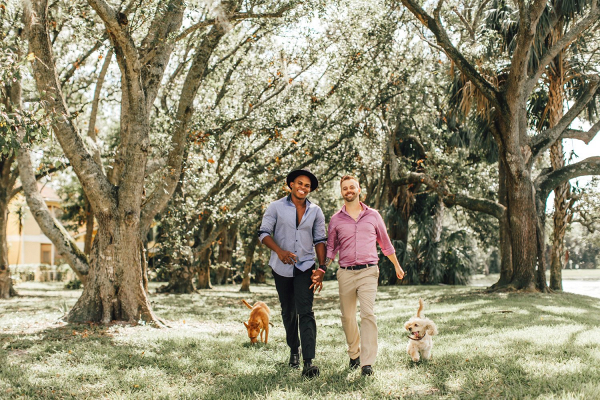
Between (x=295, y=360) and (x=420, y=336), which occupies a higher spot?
(x=420, y=336)

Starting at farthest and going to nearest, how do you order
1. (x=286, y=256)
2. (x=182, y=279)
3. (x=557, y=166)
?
(x=182, y=279), (x=557, y=166), (x=286, y=256)

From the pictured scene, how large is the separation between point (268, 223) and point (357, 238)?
0.94m

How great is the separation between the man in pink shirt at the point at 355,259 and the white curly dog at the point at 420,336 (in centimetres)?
50

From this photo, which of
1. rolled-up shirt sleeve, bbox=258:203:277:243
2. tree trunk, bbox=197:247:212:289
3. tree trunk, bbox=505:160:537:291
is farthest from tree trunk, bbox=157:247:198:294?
rolled-up shirt sleeve, bbox=258:203:277:243

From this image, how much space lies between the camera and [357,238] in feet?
18.0

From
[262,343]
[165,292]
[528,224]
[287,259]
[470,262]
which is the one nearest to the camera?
[287,259]

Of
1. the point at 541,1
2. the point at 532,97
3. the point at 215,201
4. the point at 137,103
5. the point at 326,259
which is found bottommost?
the point at 326,259

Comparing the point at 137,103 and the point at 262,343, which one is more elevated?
the point at 137,103

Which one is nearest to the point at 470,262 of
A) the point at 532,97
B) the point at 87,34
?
the point at 532,97

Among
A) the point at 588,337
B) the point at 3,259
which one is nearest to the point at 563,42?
the point at 588,337

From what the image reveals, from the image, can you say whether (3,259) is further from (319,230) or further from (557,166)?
(557,166)

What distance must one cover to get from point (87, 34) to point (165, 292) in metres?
9.98

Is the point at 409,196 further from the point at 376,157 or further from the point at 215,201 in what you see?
the point at 215,201

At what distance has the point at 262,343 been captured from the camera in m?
7.05
